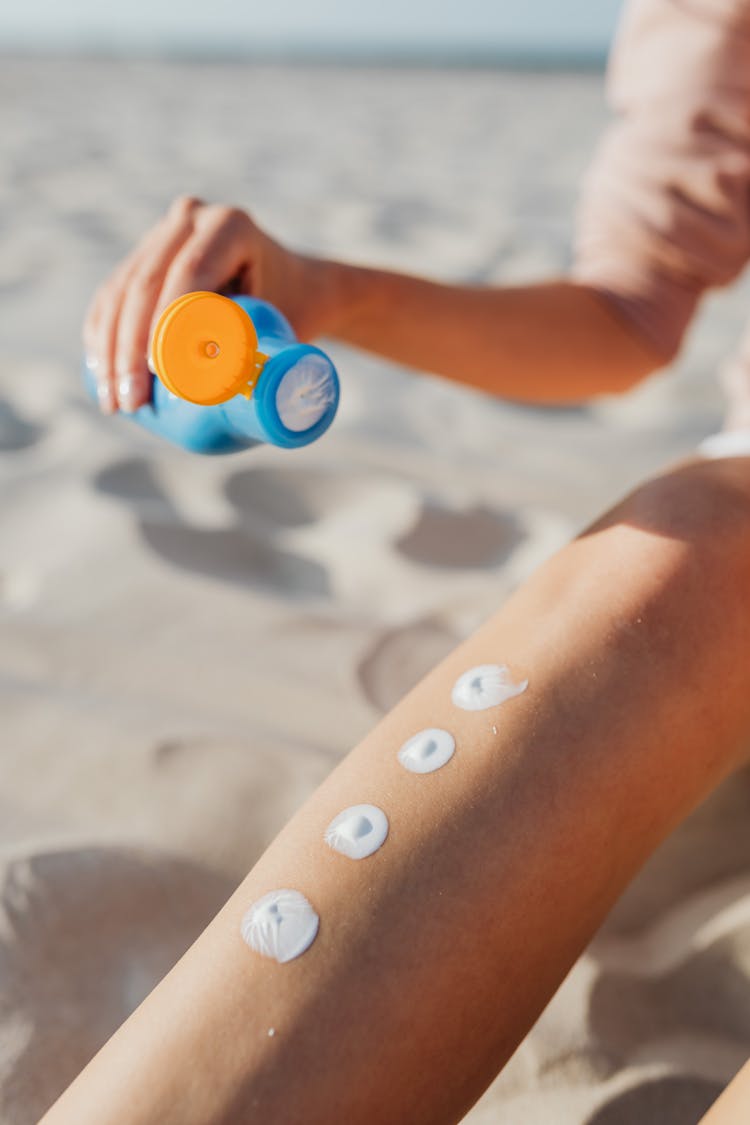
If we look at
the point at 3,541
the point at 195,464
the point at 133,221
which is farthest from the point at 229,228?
the point at 133,221

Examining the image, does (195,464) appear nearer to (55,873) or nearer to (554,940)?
(55,873)

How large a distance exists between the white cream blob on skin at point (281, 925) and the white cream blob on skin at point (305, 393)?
9.6 inches

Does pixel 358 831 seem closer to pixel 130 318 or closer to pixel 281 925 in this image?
pixel 281 925

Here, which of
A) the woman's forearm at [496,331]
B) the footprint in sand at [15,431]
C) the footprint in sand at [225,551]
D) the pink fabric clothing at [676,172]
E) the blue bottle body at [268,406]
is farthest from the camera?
the footprint in sand at [15,431]

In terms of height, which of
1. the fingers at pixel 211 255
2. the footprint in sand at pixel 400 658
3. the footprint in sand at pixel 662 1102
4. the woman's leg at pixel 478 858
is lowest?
the footprint in sand at pixel 662 1102

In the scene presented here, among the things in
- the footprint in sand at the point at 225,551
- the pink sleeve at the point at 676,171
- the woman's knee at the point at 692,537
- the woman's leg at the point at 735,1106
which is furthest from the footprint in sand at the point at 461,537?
the woman's leg at the point at 735,1106

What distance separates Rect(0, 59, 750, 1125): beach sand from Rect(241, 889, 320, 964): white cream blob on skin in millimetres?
177

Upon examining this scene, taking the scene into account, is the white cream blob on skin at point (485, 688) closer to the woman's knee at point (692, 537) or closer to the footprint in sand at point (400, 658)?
the woman's knee at point (692, 537)

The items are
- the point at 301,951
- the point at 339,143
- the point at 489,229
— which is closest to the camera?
the point at 301,951

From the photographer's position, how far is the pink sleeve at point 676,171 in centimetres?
105

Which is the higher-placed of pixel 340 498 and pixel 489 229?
pixel 489 229

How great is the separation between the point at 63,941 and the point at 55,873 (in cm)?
5

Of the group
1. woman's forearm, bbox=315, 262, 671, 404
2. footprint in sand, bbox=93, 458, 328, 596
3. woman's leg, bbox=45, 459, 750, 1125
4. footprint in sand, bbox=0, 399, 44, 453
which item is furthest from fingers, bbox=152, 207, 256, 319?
footprint in sand, bbox=0, 399, 44, 453

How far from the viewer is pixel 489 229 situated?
2719mm
